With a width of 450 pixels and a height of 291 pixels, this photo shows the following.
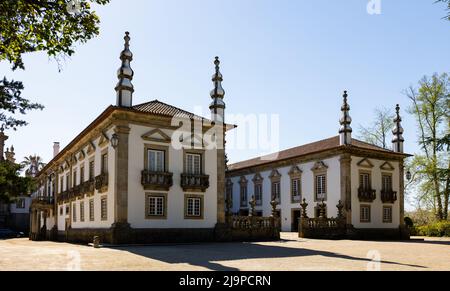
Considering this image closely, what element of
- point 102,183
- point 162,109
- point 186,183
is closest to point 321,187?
point 186,183

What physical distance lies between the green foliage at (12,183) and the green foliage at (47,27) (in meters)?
7.65

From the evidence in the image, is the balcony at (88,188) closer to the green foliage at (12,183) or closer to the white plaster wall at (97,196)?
the white plaster wall at (97,196)

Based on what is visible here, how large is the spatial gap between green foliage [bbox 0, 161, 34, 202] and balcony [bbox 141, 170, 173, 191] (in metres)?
5.60

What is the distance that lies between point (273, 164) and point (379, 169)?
367 inches

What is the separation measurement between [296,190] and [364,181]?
587 cm

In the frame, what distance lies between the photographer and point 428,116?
39031mm

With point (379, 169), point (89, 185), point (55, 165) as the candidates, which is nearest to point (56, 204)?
point (55, 165)

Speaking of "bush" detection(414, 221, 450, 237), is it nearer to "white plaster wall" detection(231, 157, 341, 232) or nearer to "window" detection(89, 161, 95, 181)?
"white plaster wall" detection(231, 157, 341, 232)

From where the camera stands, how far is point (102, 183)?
23562 millimetres

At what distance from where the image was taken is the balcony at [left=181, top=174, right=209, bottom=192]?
23.8 meters

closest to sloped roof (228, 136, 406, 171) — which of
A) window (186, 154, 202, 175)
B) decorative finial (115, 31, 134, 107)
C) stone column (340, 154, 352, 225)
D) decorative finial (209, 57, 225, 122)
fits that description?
stone column (340, 154, 352, 225)

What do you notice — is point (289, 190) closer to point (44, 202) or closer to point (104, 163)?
point (104, 163)
